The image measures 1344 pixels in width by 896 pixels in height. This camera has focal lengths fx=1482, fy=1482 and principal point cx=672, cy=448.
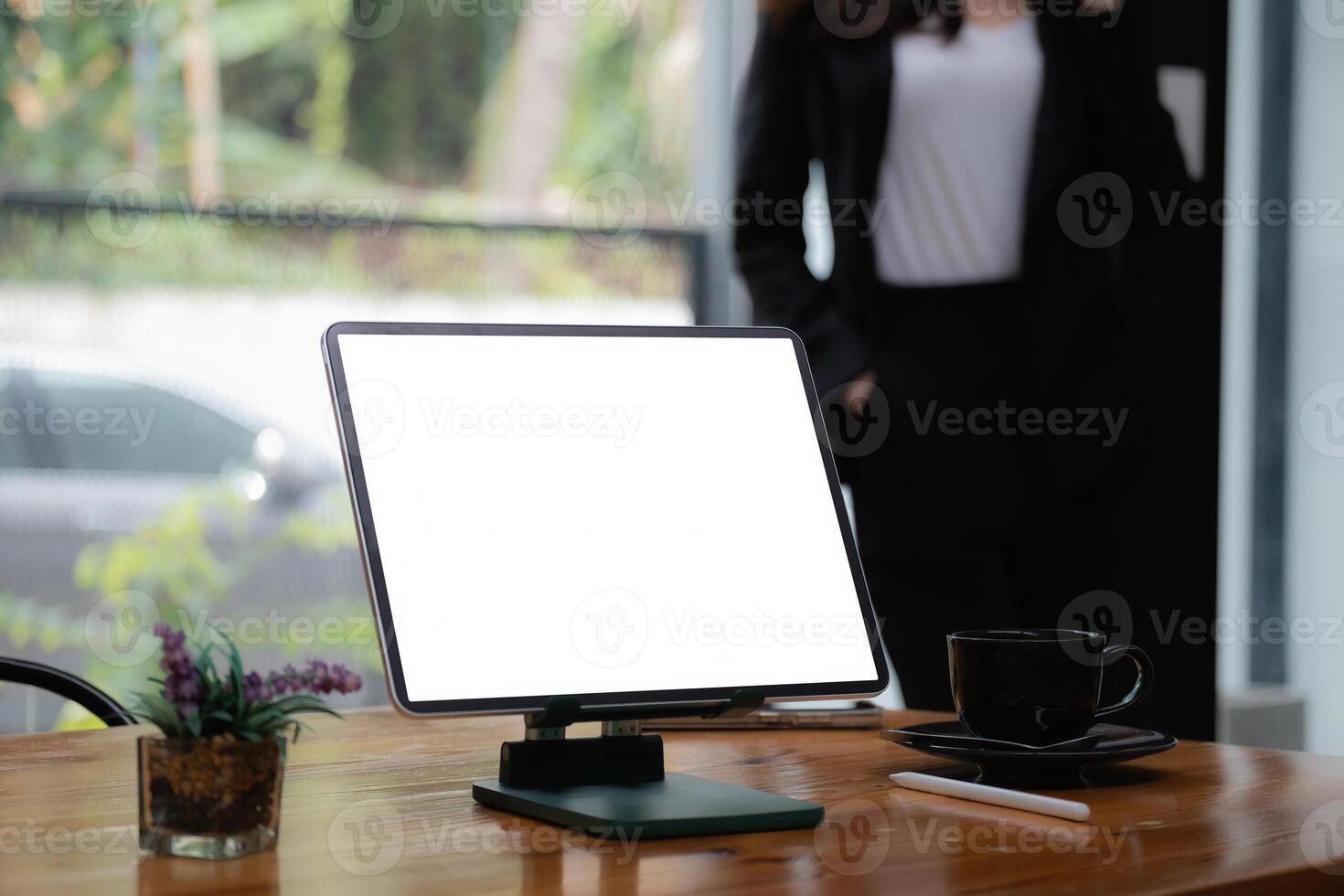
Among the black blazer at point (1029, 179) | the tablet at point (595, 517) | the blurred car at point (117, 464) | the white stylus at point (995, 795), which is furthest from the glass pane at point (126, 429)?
the white stylus at point (995, 795)

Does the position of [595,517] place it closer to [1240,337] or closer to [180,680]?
[180,680]

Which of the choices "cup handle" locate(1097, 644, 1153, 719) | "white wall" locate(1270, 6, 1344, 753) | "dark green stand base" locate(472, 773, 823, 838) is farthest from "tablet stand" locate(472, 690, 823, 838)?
"white wall" locate(1270, 6, 1344, 753)

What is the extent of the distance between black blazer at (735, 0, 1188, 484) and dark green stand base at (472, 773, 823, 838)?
954mm

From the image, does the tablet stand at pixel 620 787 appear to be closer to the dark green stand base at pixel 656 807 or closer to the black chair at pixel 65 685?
the dark green stand base at pixel 656 807

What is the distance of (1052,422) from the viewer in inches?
69.2

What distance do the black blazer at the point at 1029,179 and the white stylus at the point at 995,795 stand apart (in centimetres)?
87

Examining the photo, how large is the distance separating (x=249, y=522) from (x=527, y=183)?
2.96ft

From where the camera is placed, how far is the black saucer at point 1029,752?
96 centimetres

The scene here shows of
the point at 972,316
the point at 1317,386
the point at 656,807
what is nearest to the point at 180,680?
the point at 656,807

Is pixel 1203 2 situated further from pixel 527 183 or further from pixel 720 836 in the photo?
pixel 720 836

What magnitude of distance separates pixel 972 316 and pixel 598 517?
38.5 inches

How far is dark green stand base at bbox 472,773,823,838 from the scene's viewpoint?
0.81m

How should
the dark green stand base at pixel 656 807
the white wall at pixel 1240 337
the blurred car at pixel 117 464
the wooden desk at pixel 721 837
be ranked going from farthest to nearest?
1. the white wall at pixel 1240 337
2. the blurred car at pixel 117 464
3. the dark green stand base at pixel 656 807
4. the wooden desk at pixel 721 837

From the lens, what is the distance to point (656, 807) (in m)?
0.85
